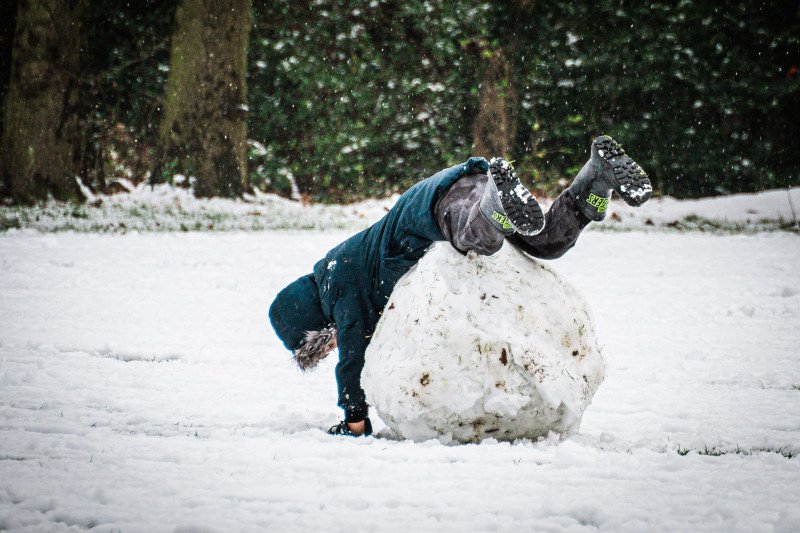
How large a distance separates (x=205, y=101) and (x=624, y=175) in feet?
31.6

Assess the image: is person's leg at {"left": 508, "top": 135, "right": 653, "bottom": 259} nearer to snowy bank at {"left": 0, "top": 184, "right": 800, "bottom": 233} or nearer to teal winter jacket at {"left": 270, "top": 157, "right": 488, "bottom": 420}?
teal winter jacket at {"left": 270, "top": 157, "right": 488, "bottom": 420}

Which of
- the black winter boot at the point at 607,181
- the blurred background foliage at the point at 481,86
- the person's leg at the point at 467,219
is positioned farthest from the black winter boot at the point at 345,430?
the blurred background foliage at the point at 481,86

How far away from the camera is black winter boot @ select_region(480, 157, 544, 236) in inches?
103

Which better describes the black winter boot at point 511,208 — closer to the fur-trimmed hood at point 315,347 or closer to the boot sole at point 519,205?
the boot sole at point 519,205

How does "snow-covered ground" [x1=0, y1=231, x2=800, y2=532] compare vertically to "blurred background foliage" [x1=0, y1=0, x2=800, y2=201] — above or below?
below

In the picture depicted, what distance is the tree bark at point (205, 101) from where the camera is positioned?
1145cm

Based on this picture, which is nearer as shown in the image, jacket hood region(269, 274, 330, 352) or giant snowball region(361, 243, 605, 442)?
giant snowball region(361, 243, 605, 442)

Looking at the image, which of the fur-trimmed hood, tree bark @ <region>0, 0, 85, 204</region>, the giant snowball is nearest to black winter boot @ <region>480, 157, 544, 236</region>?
the giant snowball

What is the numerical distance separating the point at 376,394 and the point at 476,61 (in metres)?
11.3

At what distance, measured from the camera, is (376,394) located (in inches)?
109

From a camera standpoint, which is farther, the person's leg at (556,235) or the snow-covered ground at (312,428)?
the person's leg at (556,235)

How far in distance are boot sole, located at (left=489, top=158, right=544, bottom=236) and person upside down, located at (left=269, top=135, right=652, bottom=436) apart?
0.09 m

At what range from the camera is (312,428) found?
3012 mm

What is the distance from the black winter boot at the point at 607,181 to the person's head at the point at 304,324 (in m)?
1.19
